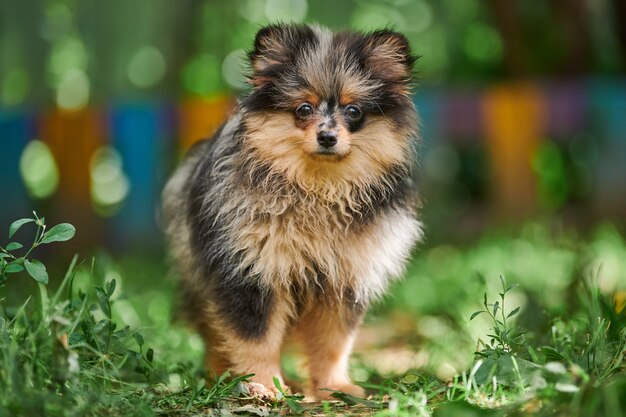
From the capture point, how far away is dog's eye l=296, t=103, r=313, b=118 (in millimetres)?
3492

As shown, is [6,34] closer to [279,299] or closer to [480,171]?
[279,299]

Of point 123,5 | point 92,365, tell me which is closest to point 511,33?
point 123,5

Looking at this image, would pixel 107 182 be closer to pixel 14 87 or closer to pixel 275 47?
pixel 14 87

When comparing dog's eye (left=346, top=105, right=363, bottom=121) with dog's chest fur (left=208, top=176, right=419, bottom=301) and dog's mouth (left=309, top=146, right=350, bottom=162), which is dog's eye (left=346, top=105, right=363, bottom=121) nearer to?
dog's mouth (left=309, top=146, right=350, bottom=162)

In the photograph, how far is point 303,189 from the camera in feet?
11.7

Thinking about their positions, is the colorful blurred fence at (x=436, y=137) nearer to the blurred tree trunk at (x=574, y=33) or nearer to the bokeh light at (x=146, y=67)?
the bokeh light at (x=146, y=67)

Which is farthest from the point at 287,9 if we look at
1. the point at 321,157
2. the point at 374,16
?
the point at 321,157

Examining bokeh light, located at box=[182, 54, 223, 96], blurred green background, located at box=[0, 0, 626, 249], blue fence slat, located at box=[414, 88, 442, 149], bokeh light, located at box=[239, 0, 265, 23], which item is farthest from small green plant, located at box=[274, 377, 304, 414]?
bokeh light, located at box=[239, 0, 265, 23]

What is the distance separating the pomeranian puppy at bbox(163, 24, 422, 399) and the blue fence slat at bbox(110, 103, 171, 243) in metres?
3.91

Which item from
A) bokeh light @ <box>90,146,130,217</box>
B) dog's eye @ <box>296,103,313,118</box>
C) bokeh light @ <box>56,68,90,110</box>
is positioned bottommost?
bokeh light @ <box>90,146,130,217</box>

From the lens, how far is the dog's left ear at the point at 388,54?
11.9 feet

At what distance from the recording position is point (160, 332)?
14.8 ft

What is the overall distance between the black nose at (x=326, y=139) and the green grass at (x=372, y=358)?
88cm

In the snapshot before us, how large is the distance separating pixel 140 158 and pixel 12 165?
1.21 meters
